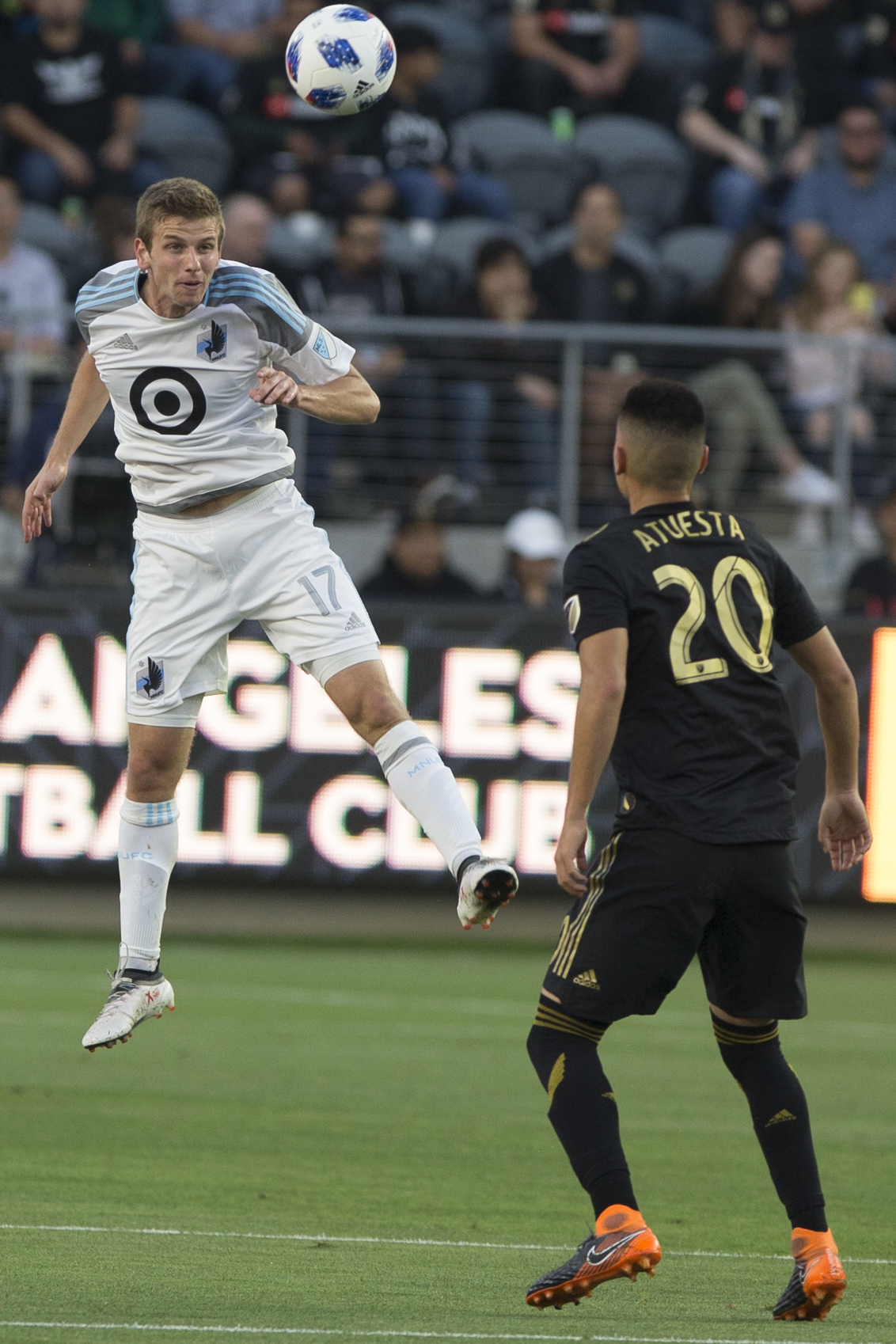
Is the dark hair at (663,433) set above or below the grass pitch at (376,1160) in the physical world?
above

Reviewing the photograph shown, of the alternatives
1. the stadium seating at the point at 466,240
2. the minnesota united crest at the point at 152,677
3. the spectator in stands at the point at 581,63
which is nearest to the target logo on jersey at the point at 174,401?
the minnesota united crest at the point at 152,677

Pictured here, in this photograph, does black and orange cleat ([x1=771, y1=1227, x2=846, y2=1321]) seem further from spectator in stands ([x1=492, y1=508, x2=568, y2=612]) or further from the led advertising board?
spectator in stands ([x1=492, y1=508, x2=568, y2=612])

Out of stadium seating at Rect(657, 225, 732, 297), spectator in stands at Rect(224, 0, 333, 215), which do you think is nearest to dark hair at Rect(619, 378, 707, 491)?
spectator in stands at Rect(224, 0, 333, 215)

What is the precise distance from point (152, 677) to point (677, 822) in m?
1.98

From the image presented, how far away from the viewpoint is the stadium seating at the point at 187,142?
1675cm

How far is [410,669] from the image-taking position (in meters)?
13.8

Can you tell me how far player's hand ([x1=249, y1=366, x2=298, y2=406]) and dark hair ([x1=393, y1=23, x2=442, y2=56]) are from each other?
11507mm

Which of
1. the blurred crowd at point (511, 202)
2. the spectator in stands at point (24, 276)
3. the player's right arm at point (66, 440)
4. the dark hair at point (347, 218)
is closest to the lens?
the player's right arm at point (66, 440)

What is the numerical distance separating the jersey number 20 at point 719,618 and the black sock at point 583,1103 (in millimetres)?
933

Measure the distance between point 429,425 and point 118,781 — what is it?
3242mm

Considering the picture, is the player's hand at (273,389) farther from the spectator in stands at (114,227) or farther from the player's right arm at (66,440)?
the spectator in stands at (114,227)

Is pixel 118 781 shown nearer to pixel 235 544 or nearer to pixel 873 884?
pixel 873 884

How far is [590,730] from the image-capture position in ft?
16.2

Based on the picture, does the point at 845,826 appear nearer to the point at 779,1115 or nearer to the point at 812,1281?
the point at 779,1115
